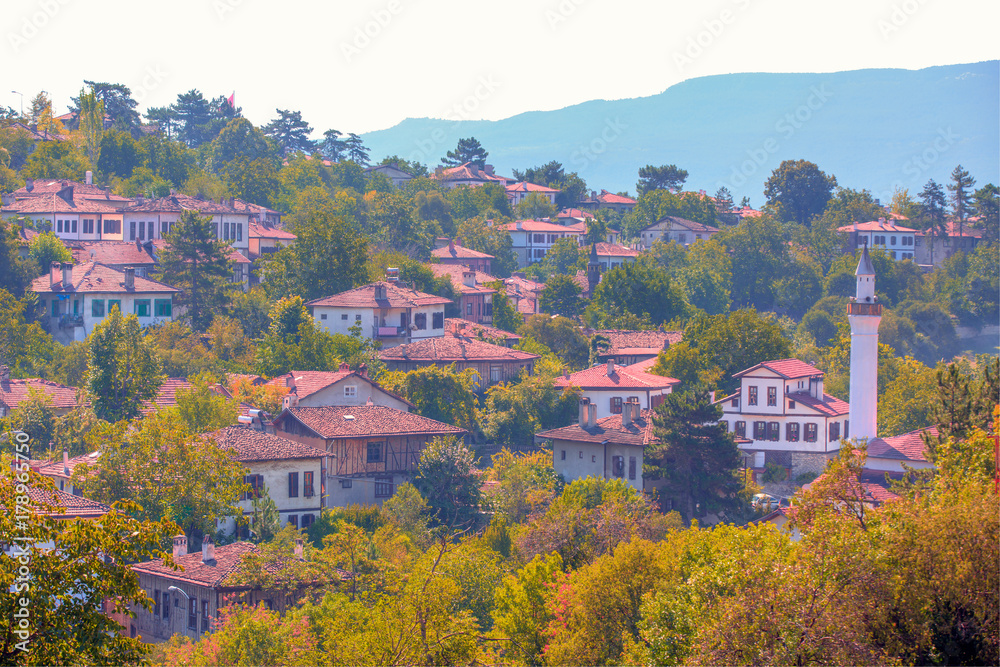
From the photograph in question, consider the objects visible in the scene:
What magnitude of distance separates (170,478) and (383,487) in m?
10.1

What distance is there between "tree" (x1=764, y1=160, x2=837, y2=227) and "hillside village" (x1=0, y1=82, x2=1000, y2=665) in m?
14.0

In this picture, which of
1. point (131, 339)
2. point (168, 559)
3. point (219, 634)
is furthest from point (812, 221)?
point (168, 559)

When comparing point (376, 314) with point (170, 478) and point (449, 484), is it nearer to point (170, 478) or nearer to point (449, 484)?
point (449, 484)

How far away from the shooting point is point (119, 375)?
51.1 meters

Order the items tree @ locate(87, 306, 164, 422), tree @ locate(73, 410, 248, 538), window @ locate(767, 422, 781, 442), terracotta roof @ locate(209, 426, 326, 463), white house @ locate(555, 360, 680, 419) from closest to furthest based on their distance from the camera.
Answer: tree @ locate(73, 410, 248, 538) → terracotta roof @ locate(209, 426, 326, 463) → tree @ locate(87, 306, 164, 422) → window @ locate(767, 422, 781, 442) → white house @ locate(555, 360, 680, 419)

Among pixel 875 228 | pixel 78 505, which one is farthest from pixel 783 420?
pixel 875 228

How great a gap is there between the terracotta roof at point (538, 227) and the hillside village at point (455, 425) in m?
0.73

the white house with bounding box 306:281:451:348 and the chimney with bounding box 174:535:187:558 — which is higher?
the white house with bounding box 306:281:451:348

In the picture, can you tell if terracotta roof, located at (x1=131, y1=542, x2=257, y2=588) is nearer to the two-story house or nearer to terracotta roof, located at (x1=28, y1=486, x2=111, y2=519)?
terracotta roof, located at (x1=28, y1=486, x2=111, y2=519)

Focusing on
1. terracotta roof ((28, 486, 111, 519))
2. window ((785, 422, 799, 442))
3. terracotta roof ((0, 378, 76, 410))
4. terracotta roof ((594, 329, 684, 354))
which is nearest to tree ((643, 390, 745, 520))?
window ((785, 422, 799, 442))

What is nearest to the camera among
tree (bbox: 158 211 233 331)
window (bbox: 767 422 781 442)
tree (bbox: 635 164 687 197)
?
window (bbox: 767 422 781 442)

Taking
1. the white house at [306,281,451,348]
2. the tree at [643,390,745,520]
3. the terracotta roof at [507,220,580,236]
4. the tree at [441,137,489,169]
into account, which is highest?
the tree at [441,137,489,169]

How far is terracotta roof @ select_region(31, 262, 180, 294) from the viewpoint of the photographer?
210ft

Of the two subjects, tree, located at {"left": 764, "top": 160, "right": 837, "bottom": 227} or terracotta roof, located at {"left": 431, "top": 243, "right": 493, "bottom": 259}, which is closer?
terracotta roof, located at {"left": 431, "top": 243, "right": 493, "bottom": 259}
